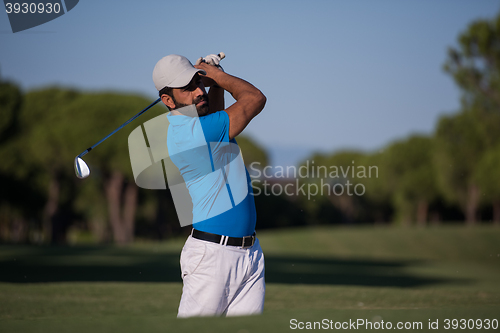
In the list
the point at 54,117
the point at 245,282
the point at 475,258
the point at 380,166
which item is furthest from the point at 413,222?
the point at 245,282

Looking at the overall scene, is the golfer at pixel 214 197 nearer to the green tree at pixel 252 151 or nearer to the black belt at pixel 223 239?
the black belt at pixel 223 239

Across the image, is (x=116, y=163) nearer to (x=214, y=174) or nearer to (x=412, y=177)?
(x=412, y=177)

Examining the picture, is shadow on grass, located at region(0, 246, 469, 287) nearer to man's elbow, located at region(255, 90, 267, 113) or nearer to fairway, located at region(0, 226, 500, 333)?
fairway, located at region(0, 226, 500, 333)

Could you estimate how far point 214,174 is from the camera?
3.41m

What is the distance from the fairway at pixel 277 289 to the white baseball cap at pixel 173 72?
1340mm

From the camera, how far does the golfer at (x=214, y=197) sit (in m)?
3.36

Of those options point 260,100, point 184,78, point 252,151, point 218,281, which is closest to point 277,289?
point 218,281

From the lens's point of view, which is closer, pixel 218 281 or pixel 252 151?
pixel 218 281

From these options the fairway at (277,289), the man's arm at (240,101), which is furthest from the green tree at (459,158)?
the man's arm at (240,101)

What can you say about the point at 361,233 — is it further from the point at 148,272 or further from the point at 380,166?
the point at 380,166

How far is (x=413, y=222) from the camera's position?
56781 millimetres

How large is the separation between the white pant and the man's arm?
2.32 ft

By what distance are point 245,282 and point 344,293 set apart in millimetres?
6688

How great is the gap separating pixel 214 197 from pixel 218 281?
19.5 inches
